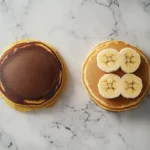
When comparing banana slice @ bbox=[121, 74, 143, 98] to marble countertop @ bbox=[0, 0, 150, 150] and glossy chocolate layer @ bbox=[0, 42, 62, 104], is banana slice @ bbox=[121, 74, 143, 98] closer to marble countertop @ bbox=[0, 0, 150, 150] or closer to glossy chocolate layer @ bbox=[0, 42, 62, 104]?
marble countertop @ bbox=[0, 0, 150, 150]

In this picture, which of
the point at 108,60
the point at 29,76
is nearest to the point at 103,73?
the point at 108,60

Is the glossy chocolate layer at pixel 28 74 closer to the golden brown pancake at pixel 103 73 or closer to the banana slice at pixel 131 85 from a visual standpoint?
the golden brown pancake at pixel 103 73

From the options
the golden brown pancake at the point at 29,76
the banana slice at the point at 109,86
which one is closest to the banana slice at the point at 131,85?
the banana slice at the point at 109,86

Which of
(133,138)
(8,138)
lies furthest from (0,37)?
(133,138)

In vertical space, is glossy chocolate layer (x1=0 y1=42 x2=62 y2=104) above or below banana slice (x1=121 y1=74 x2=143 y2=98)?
above

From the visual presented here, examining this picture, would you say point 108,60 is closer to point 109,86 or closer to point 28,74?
point 109,86

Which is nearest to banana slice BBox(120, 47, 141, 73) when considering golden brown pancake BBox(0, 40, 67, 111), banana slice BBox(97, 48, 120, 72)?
banana slice BBox(97, 48, 120, 72)
